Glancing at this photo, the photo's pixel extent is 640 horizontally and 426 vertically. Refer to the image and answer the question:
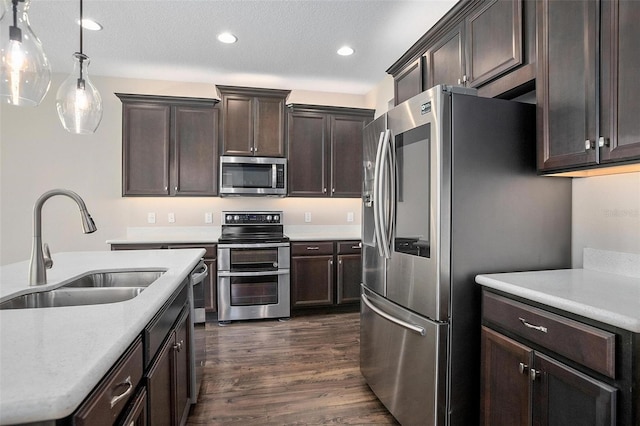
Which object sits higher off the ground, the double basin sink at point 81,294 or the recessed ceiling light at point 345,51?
the recessed ceiling light at point 345,51

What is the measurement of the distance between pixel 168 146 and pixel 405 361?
3327mm

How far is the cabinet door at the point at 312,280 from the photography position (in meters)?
3.91

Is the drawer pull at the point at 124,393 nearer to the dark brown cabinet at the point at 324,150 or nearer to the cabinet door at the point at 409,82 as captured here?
the cabinet door at the point at 409,82

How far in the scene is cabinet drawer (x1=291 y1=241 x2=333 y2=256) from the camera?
3908 millimetres

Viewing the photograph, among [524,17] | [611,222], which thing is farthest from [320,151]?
[611,222]

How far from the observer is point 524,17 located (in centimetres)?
178

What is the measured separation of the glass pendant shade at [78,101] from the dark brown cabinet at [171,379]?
1258mm

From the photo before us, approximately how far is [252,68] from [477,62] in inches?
101

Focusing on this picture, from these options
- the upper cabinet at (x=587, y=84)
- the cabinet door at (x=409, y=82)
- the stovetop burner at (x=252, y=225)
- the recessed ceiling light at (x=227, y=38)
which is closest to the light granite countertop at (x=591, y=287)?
the upper cabinet at (x=587, y=84)

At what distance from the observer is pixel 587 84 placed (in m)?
1.46

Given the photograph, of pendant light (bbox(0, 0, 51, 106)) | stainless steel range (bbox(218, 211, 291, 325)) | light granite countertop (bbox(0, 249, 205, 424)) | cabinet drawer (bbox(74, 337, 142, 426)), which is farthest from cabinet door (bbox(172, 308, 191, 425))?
stainless steel range (bbox(218, 211, 291, 325))

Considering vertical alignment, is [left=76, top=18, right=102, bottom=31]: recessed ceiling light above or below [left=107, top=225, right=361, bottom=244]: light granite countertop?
above

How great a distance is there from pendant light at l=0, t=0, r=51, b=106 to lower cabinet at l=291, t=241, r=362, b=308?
2.74m

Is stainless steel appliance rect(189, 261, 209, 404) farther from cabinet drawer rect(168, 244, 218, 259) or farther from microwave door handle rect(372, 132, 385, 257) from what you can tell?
cabinet drawer rect(168, 244, 218, 259)
